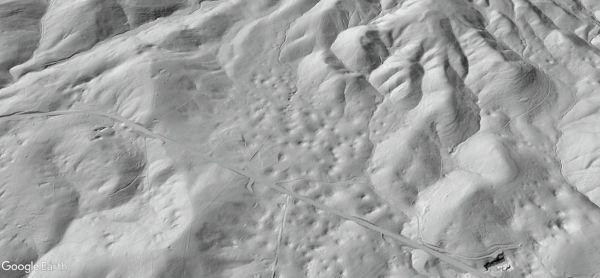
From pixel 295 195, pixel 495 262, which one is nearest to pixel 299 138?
pixel 295 195

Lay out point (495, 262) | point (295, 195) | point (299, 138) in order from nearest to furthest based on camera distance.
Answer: point (495, 262) → point (295, 195) → point (299, 138)

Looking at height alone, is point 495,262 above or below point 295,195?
below

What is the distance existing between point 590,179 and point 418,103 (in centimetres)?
80

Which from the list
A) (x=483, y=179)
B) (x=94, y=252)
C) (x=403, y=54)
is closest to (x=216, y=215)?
(x=94, y=252)

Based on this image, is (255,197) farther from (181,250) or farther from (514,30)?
(514,30)

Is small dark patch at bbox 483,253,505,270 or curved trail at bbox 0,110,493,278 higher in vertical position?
curved trail at bbox 0,110,493,278

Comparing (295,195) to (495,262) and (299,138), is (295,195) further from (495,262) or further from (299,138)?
(495,262)

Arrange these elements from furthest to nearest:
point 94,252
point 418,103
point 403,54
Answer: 1. point 403,54
2. point 418,103
3. point 94,252

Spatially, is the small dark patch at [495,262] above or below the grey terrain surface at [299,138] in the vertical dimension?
below

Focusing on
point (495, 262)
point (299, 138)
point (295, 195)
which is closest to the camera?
point (495, 262)

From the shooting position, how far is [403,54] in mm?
3113

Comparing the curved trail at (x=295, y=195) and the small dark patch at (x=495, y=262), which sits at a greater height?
the curved trail at (x=295, y=195)

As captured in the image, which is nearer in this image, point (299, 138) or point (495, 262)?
point (495, 262)

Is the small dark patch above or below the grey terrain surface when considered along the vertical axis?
below
